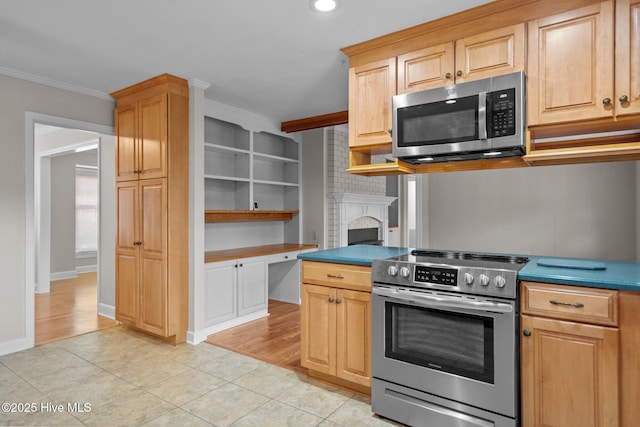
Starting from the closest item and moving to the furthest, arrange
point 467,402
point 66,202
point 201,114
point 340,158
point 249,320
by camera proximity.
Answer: point 467,402 < point 201,114 < point 249,320 < point 340,158 < point 66,202

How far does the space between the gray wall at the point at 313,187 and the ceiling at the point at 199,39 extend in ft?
5.05

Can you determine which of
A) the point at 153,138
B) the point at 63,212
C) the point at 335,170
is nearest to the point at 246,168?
the point at 335,170

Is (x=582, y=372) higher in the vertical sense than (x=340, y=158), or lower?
lower

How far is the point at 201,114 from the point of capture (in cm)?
376

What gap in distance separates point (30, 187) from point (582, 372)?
4.37m

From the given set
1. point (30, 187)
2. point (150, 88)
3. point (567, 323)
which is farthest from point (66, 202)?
point (567, 323)

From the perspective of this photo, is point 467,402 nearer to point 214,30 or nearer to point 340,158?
point 214,30

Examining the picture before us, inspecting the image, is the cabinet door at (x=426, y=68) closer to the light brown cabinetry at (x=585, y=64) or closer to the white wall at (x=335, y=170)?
the light brown cabinetry at (x=585, y=64)

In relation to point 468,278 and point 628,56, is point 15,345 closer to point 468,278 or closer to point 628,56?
point 468,278

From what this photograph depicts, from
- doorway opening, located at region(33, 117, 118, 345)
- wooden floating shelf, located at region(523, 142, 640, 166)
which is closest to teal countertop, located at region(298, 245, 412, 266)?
wooden floating shelf, located at region(523, 142, 640, 166)

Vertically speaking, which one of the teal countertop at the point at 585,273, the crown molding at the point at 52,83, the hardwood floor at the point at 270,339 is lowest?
the hardwood floor at the point at 270,339

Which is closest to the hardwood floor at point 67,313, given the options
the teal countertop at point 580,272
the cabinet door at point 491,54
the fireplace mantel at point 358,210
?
the fireplace mantel at point 358,210

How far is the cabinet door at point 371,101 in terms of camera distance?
2.71 metres

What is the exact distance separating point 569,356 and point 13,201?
4.30m
